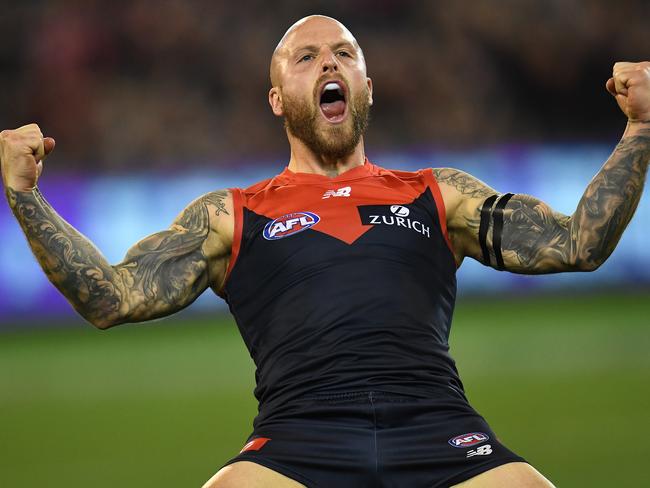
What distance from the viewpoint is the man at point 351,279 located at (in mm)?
3508

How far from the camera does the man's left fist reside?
3711mm

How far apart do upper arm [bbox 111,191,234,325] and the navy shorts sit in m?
0.66

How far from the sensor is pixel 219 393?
870cm

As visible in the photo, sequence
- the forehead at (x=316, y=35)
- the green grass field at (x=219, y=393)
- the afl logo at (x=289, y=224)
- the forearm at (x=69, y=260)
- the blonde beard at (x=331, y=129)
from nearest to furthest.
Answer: the forearm at (x=69, y=260) < the afl logo at (x=289, y=224) < the blonde beard at (x=331, y=129) < the forehead at (x=316, y=35) < the green grass field at (x=219, y=393)

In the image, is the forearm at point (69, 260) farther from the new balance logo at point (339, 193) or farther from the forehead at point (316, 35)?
the forehead at point (316, 35)

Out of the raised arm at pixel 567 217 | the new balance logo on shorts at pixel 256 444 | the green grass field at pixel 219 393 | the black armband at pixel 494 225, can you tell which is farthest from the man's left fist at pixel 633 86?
the green grass field at pixel 219 393

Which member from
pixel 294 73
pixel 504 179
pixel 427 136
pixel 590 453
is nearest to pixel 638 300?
pixel 504 179

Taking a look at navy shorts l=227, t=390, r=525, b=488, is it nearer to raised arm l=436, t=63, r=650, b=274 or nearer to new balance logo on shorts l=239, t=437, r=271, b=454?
new balance logo on shorts l=239, t=437, r=271, b=454

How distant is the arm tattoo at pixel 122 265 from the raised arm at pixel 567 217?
0.98 m

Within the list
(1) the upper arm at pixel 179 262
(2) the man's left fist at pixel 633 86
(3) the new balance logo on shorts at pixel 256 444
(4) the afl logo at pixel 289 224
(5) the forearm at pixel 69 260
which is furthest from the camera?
(4) the afl logo at pixel 289 224

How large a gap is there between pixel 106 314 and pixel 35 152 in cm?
63

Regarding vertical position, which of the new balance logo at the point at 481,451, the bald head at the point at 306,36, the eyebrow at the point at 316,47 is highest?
the bald head at the point at 306,36

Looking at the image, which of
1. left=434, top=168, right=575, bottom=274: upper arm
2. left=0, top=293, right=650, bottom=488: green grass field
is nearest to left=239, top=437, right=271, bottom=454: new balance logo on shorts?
left=434, top=168, right=575, bottom=274: upper arm

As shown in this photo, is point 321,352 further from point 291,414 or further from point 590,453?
point 590,453
